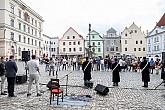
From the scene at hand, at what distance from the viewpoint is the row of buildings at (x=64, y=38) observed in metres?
62.1

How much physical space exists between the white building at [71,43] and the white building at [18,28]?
354 inches

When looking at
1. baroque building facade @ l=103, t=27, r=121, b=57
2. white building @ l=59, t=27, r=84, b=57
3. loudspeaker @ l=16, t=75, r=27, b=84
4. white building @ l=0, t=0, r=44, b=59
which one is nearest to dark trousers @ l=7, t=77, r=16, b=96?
loudspeaker @ l=16, t=75, r=27, b=84

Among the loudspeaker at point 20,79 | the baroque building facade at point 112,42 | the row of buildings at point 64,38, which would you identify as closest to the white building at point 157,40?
the row of buildings at point 64,38

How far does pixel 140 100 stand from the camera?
11781 millimetres

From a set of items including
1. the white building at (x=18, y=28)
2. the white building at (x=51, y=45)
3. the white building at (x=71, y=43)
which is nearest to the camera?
the white building at (x=18, y=28)

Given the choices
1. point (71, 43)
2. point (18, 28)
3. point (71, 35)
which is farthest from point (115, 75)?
point (71, 43)

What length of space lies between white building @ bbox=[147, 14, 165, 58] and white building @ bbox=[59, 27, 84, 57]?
22.9m

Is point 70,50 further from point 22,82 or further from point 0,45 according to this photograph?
point 22,82

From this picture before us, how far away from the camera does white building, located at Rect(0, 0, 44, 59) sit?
198ft

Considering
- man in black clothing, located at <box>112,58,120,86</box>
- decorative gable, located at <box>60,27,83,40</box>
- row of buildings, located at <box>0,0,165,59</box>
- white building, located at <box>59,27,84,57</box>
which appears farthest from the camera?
white building, located at <box>59,27,84,57</box>

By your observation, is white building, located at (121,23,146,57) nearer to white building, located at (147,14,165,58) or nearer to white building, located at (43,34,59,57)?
white building, located at (147,14,165,58)

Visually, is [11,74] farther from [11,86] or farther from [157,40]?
[157,40]

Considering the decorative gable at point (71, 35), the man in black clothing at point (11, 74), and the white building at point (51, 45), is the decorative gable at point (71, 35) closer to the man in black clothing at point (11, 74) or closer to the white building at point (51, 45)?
the white building at point (51, 45)

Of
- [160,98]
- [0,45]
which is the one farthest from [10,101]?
[0,45]
